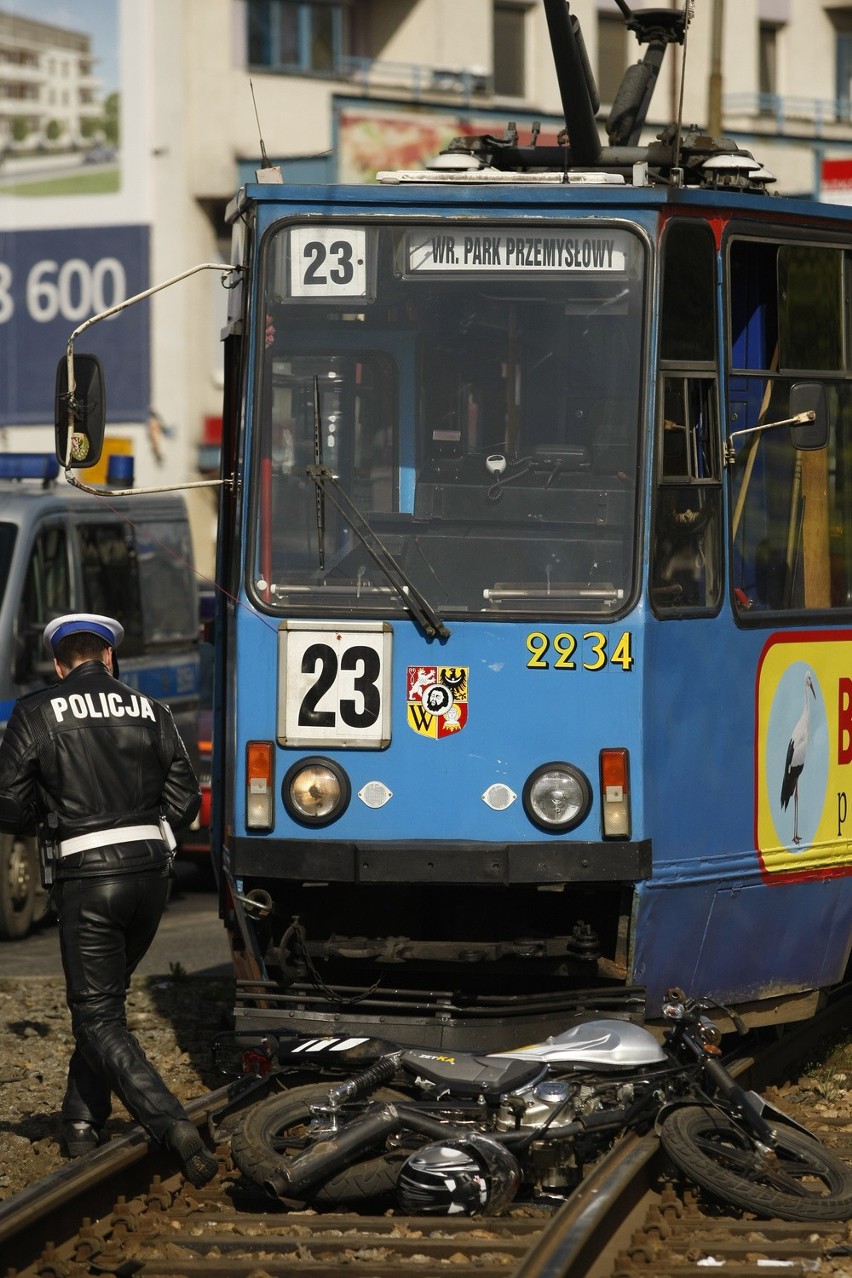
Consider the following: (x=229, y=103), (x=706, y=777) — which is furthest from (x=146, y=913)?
(x=229, y=103)

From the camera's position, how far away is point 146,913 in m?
7.11

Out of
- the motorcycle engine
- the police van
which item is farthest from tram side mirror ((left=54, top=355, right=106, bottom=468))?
the police van

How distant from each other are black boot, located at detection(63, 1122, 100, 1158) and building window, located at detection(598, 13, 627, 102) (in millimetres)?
33275

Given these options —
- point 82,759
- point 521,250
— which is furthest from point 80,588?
point 82,759

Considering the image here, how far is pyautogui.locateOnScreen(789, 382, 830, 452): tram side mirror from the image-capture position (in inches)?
303

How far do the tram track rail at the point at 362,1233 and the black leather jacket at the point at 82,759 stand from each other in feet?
3.41

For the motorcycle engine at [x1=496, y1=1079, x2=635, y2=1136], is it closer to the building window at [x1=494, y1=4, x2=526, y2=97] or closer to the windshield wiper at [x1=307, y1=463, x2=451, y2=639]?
the windshield wiper at [x1=307, y1=463, x2=451, y2=639]

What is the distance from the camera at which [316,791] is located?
7.43m

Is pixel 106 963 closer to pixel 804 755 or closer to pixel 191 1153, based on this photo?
pixel 191 1153

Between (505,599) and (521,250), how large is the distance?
1237 mm

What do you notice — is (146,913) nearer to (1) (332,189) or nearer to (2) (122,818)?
(2) (122,818)

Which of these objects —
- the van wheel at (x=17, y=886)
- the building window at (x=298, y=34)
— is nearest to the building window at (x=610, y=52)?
the building window at (x=298, y=34)

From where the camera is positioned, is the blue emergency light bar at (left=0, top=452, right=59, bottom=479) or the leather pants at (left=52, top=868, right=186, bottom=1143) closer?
the leather pants at (left=52, top=868, right=186, bottom=1143)

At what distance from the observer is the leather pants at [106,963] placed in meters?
6.89
